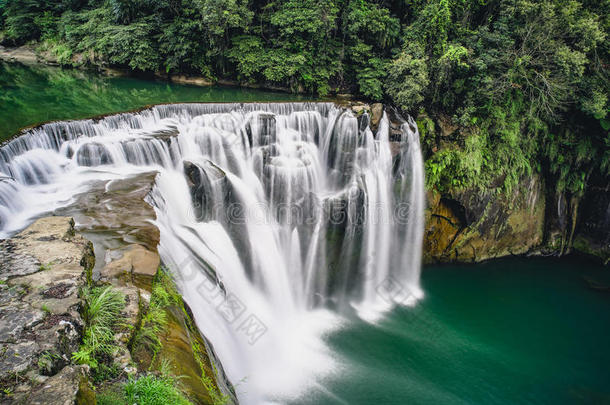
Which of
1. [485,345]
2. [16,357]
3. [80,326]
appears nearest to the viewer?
[16,357]

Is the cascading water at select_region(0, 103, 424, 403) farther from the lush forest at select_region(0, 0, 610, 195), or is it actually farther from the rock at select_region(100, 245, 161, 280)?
the lush forest at select_region(0, 0, 610, 195)

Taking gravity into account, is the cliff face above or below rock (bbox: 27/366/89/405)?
below

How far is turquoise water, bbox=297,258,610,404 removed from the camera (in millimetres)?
7816

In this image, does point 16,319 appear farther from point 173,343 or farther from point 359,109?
point 359,109

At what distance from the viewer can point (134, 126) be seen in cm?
1000

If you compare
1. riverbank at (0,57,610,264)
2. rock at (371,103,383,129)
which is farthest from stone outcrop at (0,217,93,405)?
rock at (371,103,383,129)

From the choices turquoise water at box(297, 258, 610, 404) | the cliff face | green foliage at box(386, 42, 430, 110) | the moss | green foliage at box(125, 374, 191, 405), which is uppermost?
green foliage at box(386, 42, 430, 110)

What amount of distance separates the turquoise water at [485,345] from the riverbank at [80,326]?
4.65 metres

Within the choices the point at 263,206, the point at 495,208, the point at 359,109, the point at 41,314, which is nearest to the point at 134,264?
the point at 41,314

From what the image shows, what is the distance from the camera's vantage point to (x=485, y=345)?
9305 mm

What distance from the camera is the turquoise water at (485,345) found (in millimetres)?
7816

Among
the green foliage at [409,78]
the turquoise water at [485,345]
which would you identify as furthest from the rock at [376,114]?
the turquoise water at [485,345]

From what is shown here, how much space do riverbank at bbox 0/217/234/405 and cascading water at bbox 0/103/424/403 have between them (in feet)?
4.17

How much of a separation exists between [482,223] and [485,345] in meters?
4.51
